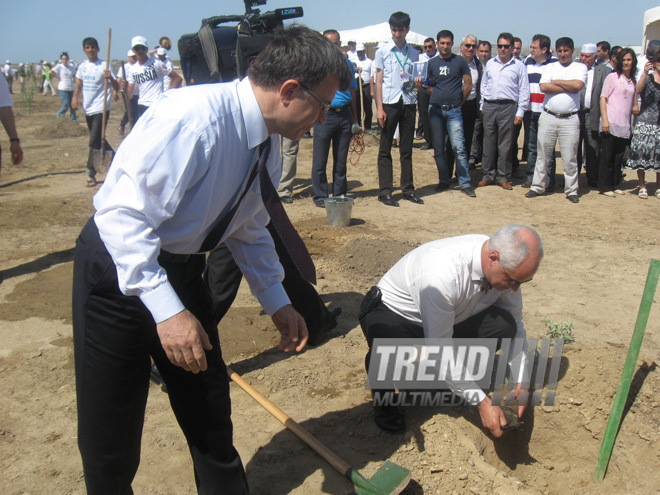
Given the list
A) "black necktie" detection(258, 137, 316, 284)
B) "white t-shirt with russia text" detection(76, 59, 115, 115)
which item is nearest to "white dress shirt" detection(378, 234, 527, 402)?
"black necktie" detection(258, 137, 316, 284)

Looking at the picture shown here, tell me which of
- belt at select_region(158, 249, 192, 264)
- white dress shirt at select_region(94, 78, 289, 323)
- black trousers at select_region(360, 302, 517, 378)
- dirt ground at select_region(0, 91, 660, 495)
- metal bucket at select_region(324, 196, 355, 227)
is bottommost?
dirt ground at select_region(0, 91, 660, 495)

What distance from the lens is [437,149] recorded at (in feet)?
27.7

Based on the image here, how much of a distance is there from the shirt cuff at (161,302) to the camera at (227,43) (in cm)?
306

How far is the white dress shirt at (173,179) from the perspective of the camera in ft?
5.40

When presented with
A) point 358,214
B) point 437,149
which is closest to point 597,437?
point 358,214

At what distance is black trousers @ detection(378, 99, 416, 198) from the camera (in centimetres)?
298

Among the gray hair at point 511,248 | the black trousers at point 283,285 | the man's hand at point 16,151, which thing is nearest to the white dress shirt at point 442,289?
the gray hair at point 511,248

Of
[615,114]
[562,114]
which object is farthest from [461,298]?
[615,114]

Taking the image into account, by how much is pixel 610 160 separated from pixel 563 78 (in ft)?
5.15

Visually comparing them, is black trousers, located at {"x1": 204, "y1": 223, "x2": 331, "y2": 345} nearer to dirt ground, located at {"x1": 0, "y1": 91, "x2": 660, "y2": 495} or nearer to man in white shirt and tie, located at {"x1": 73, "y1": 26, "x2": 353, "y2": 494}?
dirt ground, located at {"x1": 0, "y1": 91, "x2": 660, "y2": 495}

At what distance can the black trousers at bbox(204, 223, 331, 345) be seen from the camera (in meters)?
3.81

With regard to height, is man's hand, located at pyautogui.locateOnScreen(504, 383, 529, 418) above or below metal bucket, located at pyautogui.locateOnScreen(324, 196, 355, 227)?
below

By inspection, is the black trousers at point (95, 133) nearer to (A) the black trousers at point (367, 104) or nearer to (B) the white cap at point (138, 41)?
(B) the white cap at point (138, 41)

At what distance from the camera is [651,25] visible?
11.1 metres
